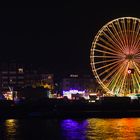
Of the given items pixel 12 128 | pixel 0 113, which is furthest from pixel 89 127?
pixel 0 113

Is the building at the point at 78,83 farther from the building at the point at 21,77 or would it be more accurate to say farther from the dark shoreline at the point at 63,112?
the dark shoreline at the point at 63,112

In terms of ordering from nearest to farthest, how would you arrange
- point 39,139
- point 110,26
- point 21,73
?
point 39,139 → point 110,26 → point 21,73

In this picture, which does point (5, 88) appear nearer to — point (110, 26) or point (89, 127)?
point (110, 26)

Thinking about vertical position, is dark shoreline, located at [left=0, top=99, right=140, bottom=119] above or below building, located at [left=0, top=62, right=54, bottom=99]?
below

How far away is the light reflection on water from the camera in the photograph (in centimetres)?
3422

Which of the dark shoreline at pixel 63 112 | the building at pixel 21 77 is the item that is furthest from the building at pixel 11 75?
the dark shoreline at pixel 63 112

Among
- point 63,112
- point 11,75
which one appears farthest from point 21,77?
point 63,112

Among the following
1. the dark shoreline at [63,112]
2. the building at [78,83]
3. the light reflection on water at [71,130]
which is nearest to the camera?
the light reflection on water at [71,130]

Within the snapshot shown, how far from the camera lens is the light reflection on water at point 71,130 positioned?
3422 cm

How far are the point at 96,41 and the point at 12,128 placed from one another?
1924cm

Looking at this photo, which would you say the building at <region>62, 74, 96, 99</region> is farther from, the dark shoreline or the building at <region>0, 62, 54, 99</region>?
the dark shoreline

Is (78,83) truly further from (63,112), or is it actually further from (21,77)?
(63,112)

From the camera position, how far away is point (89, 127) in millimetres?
40000

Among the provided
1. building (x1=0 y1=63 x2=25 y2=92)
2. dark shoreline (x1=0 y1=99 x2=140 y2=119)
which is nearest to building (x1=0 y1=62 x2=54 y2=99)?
building (x1=0 y1=63 x2=25 y2=92)
